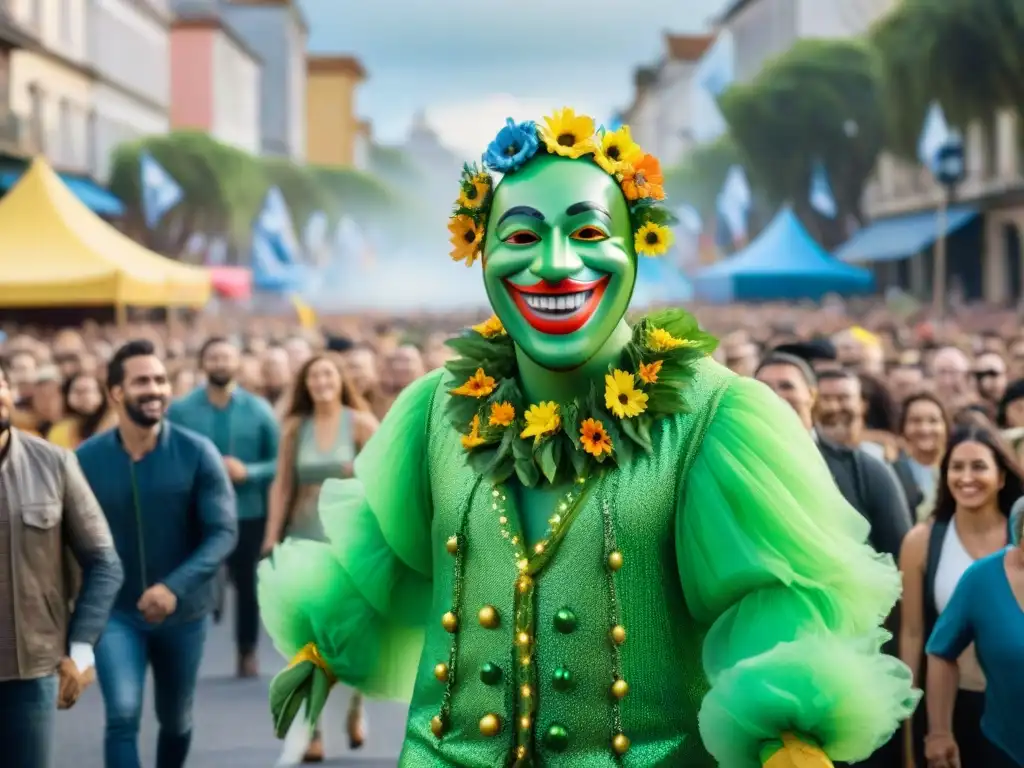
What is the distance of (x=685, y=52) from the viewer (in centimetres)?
12088

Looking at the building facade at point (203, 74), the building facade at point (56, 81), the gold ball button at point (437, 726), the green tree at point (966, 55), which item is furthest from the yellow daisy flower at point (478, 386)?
the building facade at point (203, 74)

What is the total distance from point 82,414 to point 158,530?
3975mm

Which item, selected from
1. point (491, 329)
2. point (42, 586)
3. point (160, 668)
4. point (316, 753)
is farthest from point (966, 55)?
point (491, 329)

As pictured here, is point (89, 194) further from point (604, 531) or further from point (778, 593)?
point (778, 593)

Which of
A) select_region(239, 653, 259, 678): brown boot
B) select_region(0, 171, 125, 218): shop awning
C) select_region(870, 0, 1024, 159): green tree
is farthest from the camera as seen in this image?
select_region(0, 171, 125, 218): shop awning

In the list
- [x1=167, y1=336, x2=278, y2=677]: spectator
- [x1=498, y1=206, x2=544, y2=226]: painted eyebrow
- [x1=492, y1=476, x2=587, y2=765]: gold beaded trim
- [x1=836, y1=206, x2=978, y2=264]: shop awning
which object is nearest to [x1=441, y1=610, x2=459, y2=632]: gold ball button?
[x1=492, y1=476, x2=587, y2=765]: gold beaded trim

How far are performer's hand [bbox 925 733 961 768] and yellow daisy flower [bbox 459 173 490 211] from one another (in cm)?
264

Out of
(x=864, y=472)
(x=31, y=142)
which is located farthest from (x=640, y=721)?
(x=31, y=142)

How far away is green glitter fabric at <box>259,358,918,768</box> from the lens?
12.3ft

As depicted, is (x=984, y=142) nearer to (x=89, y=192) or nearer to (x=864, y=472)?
(x=89, y=192)

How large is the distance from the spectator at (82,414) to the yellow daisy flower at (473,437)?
7000 mm

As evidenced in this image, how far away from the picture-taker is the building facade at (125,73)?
66.2m

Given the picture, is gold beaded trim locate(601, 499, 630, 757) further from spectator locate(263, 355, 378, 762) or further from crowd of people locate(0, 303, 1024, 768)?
spectator locate(263, 355, 378, 762)

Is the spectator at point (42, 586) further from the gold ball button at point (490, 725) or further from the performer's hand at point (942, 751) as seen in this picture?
the performer's hand at point (942, 751)
